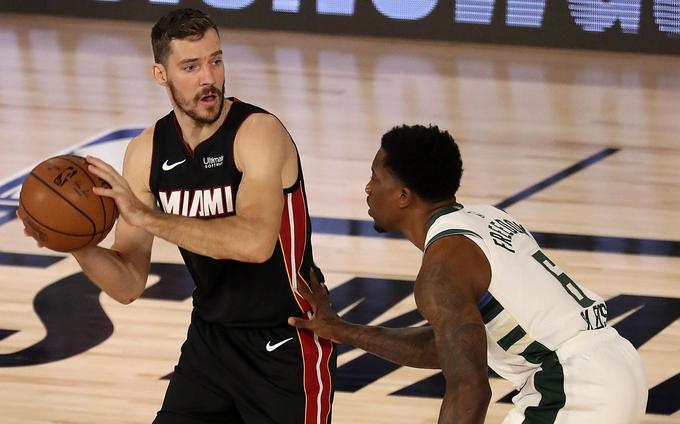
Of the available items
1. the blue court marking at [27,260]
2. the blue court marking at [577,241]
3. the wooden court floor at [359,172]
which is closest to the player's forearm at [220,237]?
the wooden court floor at [359,172]

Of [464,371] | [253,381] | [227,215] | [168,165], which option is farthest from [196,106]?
[464,371]

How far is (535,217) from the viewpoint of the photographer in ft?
23.3

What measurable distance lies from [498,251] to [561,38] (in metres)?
10.3

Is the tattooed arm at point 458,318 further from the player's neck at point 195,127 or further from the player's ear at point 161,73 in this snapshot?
the player's ear at point 161,73

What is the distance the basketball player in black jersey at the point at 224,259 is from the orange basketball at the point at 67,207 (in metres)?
0.10

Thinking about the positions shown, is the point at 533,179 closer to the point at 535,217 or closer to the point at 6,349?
the point at 535,217

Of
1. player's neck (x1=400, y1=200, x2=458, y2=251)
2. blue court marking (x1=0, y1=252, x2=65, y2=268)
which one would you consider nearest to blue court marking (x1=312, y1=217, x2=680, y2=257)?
blue court marking (x1=0, y1=252, x2=65, y2=268)

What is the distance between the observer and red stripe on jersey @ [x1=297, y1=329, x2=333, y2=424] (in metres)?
3.31

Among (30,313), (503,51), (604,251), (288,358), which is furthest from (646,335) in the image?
(503,51)

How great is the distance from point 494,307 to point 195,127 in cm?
109

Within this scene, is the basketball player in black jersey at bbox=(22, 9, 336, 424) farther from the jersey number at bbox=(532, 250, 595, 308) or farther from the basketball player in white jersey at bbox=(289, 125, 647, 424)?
the jersey number at bbox=(532, 250, 595, 308)

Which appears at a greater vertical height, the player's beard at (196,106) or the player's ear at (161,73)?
the player's ear at (161,73)

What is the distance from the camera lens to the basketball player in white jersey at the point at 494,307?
2.55 meters

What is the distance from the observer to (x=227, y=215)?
3.28 meters
